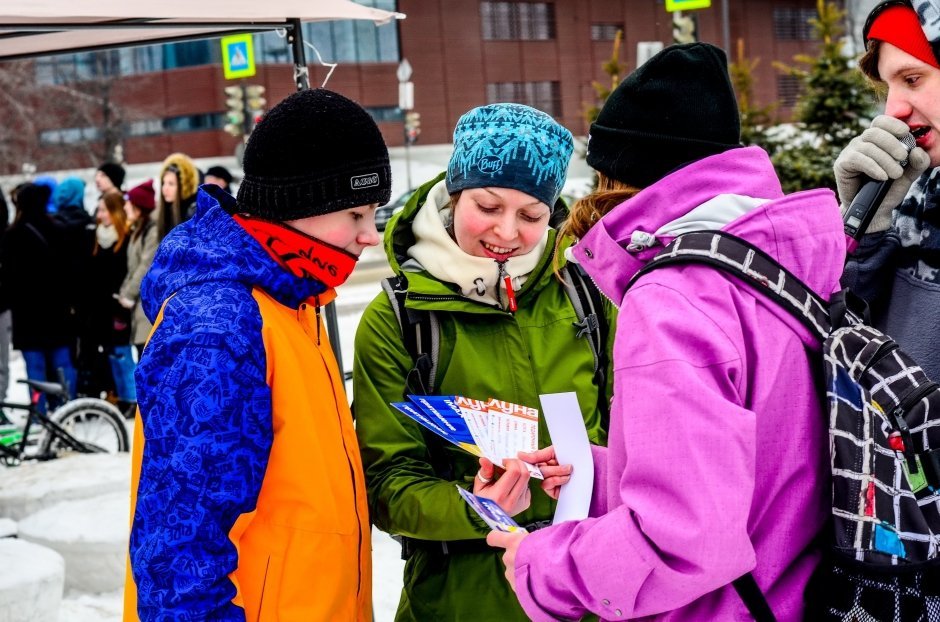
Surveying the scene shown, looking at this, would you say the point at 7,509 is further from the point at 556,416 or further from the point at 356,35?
the point at 356,35

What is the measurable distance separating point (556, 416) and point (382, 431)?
495 mm

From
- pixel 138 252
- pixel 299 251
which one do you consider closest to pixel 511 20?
pixel 138 252

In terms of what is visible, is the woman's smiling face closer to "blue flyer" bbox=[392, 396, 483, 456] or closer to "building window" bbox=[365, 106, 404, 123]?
"blue flyer" bbox=[392, 396, 483, 456]

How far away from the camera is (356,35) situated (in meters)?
42.9

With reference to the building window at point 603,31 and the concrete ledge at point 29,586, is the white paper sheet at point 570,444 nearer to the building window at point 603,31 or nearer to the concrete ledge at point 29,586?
the concrete ledge at point 29,586

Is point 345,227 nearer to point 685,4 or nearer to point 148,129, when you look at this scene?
point 685,4

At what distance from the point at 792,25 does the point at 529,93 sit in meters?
16.3

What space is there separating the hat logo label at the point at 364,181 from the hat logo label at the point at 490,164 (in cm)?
36

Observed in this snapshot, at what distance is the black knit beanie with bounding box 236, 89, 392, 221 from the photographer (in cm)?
202

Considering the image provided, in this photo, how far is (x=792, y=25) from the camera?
5191cm

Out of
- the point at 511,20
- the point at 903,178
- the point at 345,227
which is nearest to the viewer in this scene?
the point at 345,227

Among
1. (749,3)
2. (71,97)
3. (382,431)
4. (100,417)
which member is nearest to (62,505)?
(100,417)

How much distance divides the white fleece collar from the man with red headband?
2.46 feet

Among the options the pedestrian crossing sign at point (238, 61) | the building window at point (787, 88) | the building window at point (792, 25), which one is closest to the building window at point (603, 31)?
the building window at point (787, 88)
